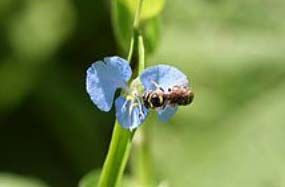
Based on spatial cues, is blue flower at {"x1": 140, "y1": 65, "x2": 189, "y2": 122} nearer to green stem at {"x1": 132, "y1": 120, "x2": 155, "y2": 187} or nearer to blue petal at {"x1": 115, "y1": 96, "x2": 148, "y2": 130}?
blue petal at {"x1": 115, "y1": 96, "x2": 148, "y2": 130}

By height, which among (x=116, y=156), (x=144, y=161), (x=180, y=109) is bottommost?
(x=116, y=156)

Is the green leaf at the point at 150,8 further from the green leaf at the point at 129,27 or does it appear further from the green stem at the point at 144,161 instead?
the green stem at the point at 144,161

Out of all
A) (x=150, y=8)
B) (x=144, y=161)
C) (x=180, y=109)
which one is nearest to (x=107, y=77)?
(x=150, y=8)

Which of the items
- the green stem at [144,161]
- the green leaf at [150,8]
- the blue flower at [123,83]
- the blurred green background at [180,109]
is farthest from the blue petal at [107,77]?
the blurred green background at [180,109]

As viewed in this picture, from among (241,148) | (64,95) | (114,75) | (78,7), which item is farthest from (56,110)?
(114,75)

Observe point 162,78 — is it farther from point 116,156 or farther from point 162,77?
point 116,156
